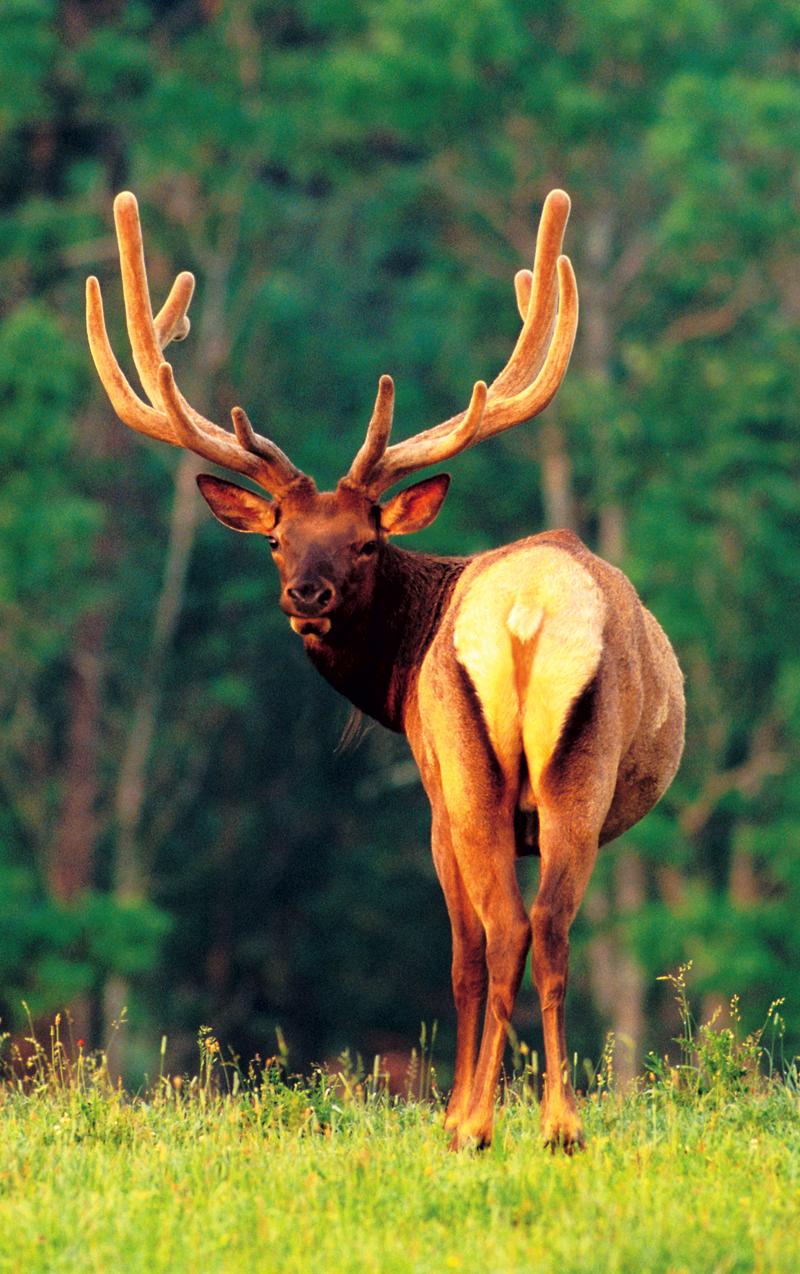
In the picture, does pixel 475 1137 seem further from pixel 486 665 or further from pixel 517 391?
pixel 517 391

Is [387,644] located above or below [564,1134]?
above

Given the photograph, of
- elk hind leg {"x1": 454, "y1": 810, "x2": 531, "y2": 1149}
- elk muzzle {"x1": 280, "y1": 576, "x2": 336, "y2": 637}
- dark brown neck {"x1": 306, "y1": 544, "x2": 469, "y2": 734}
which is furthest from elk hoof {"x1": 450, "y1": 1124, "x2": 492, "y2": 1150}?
dark brown neck {"x1": 306, "y1": 544, "x2": 469, "y2": 734}

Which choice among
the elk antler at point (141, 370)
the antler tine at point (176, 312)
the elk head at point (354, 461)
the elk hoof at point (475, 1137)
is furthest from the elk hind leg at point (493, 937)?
the antler tine at point (176, 312)

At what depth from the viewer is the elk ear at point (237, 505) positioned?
944 cm

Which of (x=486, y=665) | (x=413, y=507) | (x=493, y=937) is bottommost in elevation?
(x=493, y=937)

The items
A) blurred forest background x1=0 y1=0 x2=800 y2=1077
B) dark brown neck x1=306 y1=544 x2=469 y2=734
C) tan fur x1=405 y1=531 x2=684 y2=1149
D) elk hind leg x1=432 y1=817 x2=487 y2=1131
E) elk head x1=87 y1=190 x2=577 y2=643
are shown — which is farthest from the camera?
blurred forest background x1=0 y1=0 x2=800 y2=1077

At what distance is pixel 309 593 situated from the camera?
344 inches

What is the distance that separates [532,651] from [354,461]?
2361 mm

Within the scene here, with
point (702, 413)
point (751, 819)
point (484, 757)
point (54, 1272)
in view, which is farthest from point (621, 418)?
point (54, 1272)

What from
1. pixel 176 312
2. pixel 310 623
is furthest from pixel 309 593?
pixel 176 312

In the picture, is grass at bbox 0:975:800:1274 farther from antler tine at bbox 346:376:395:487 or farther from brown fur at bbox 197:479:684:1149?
antler tine at bbox 346:376:395:487

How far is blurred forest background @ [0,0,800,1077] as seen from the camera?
1048 inches

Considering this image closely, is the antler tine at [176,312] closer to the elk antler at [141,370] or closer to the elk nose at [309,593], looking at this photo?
the elk antler at [141,370]

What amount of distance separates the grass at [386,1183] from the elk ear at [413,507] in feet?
7.26
